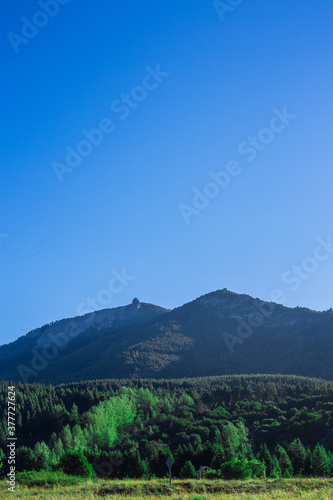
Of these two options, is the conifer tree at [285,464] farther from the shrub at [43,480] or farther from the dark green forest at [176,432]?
the shrub at [43,480]

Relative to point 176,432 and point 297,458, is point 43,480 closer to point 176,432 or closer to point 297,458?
point 297,458

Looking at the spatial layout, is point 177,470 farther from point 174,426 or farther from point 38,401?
point 38,401

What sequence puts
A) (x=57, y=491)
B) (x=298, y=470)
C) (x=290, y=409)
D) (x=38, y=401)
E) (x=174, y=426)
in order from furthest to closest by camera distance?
(x=38, y=401)
(x=290, y=409)
(x=174, y=426)
(x=298, y=470)
(x=57, y=491)

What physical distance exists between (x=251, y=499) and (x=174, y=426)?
85.6m

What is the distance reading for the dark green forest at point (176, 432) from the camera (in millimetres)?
67562

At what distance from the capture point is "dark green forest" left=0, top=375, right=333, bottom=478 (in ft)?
222

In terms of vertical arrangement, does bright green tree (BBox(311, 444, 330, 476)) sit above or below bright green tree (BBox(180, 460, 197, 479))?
below

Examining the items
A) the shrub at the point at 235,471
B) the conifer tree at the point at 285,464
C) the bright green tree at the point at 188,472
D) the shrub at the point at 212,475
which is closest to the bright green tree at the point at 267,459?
the conifer tree at the point at 285,464

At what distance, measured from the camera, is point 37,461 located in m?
75.1

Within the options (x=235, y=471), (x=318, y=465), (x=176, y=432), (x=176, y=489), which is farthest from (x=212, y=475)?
(x=176, y=432)

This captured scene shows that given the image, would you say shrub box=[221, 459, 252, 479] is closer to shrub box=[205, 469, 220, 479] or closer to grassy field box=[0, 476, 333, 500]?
shrub box=[205, 469, 220, 479]

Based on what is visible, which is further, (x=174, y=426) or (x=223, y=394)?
(x=223, y=394)

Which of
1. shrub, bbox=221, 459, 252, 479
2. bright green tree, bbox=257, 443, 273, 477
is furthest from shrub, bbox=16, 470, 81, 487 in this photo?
bright green tree, bbox=257, 443, 273, 477

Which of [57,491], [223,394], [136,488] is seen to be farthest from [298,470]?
[223,394]
